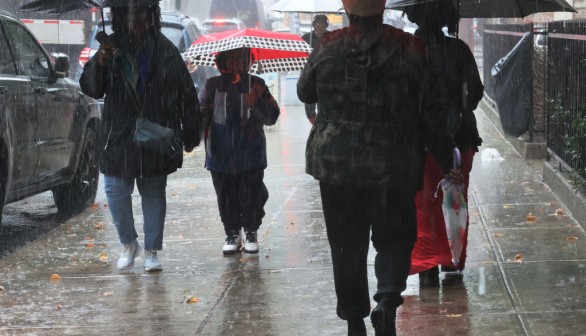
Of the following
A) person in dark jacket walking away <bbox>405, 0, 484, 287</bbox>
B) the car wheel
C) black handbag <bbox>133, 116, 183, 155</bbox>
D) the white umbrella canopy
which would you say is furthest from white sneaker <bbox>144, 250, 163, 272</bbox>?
the white umbrella canopy

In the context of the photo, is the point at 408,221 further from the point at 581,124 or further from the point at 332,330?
the point at 581,124

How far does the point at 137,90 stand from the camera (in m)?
7.31

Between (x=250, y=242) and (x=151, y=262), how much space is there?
86 centimetres

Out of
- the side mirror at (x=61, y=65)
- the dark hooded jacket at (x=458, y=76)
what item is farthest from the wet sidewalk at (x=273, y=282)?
the side mirror at (x=61, y=65)

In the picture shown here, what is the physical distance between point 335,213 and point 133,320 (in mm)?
1704

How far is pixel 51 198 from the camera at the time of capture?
39.0ft

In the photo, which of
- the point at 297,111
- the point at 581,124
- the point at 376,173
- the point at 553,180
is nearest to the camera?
the point at 376,173

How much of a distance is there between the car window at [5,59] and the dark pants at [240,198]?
7.10ft

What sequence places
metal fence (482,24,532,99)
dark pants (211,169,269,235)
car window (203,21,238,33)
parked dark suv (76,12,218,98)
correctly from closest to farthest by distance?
dark pants (211,169,269,235), metal fence (482,24,532,99), parked dark suv (76,12,218,98), car window (203,21,238,33)

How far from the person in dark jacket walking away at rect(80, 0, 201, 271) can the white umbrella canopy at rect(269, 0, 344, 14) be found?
8.25m

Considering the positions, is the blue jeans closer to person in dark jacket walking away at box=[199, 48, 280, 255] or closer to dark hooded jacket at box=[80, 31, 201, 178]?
dark hooded jacket at box=[80, 31, 201, 178]

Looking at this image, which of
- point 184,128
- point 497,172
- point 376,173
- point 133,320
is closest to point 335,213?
point 376,173

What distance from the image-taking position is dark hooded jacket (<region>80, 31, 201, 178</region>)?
732 centimetres

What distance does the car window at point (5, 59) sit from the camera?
9.05 m
